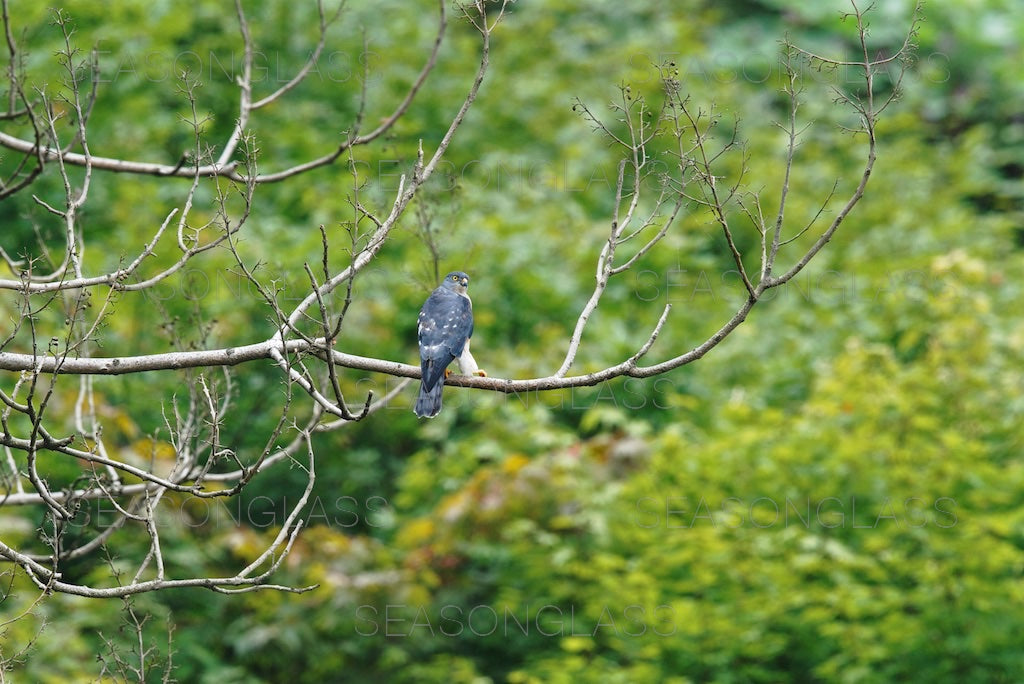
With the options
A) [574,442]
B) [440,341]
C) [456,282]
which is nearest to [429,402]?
[440,341]

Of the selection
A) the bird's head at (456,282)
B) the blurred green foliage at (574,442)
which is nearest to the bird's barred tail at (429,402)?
the blurred green foliage at (574,442)

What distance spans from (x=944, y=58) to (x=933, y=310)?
312 inches

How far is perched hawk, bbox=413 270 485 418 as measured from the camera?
4492 mm

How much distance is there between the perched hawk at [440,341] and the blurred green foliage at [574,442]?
0.24 meters

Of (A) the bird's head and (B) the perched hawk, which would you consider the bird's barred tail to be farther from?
(A) the bird's head

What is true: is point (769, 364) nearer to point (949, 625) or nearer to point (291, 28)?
point (949, 625)

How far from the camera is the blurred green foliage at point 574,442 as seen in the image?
7180 millimetres

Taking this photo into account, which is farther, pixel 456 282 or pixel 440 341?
pixel 456 282

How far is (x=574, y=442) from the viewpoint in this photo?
861cm

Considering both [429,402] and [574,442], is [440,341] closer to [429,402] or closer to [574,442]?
[429,402]

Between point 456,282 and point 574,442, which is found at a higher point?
point 456,282

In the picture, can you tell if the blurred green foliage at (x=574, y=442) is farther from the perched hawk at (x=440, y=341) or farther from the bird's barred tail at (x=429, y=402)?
the bird's barred tail at (x=429, y=402)

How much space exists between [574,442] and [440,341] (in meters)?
3.91

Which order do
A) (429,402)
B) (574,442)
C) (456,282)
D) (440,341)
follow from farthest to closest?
Answer: (574,442) < (456,282) < (440,341) < (429,402)
